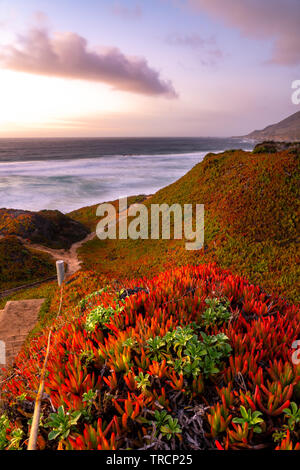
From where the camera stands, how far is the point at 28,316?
37.1 feet

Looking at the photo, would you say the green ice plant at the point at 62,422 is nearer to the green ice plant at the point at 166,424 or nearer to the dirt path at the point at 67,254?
the green ice plant at the point at 166,424

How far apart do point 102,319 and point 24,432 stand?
1.27 metres

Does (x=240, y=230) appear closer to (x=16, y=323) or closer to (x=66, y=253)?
(x=16, y=323)

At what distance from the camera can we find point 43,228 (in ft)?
87.6

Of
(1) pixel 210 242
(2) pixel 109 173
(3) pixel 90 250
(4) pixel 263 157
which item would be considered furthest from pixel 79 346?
(2) pixel 109 173

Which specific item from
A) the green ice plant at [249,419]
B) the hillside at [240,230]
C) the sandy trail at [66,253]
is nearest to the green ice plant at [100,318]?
the green ice plant at [249,419]

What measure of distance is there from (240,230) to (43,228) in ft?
68.5

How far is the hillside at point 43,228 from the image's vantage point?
81.8ft

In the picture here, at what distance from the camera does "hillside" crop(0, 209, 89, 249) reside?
24938 mm

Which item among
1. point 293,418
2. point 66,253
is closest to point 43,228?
point 66,253

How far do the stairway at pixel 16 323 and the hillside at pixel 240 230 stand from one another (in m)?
4.42

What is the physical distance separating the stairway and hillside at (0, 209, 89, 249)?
13.1 meters

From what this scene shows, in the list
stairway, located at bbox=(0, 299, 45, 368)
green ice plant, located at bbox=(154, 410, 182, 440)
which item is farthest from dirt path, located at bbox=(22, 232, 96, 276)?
green ice plant, located at bbox=(154, 410, 182, 440)

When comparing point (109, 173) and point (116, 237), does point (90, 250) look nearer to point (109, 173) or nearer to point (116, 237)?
point (116, 237)
